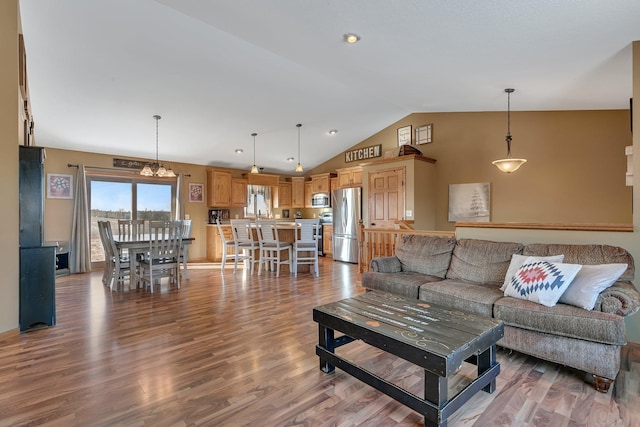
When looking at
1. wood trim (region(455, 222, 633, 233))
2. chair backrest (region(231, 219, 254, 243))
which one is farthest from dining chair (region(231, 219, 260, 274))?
wood trim (region(455, 222, 633, 233))

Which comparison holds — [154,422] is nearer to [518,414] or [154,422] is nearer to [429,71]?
[518,414]

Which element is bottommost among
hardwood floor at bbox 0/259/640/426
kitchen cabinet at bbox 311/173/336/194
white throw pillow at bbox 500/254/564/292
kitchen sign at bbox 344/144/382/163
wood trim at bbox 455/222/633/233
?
hardwood floor at bbox 0/259/640/426

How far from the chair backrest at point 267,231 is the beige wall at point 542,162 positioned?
272 centimetres

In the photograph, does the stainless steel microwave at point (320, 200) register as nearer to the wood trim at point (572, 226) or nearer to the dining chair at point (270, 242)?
the dining chair at point (270, 242)

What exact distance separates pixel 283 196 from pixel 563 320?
729cm

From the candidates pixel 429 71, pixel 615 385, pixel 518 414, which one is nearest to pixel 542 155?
pixel 429 71

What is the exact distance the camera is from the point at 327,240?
7938 mm

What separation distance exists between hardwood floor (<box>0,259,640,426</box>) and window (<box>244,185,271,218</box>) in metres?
5.12

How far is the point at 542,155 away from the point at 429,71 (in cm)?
267

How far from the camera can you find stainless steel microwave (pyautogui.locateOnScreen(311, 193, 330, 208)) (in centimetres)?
818

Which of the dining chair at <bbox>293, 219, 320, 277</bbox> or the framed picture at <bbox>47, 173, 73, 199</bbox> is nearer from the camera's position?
the dining chair at <bbox>293, 219, 320, 277</bbox>

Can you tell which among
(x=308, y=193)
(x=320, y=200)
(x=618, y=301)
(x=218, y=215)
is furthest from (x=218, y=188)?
(x=618, y=301)

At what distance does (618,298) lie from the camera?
205 centimetres

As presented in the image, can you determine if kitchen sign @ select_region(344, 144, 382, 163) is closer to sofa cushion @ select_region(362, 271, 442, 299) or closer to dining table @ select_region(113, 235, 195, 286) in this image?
sofa cushion @ select_region(362, 271, 442, 299)
